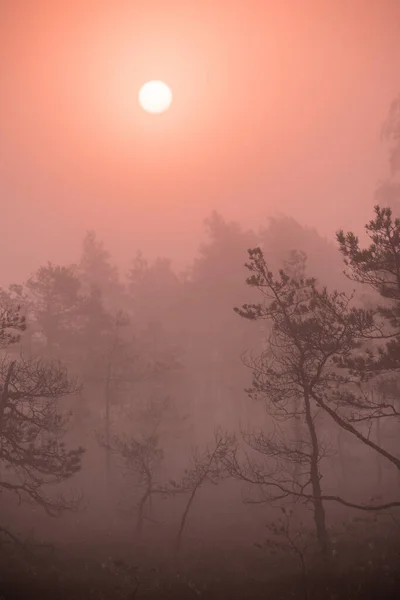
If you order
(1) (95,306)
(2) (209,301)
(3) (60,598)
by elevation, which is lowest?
(3) (60,598)

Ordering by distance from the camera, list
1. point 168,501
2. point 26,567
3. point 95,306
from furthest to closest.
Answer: point 95,306, point 168,501, point 26,567

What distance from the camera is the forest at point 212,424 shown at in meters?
9.80

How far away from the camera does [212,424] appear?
3072 cm

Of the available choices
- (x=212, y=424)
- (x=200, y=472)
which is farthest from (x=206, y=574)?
(x=212, y=424)

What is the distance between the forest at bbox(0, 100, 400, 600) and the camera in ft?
32.1

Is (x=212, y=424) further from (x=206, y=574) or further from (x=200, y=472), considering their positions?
(x=206, y=574)

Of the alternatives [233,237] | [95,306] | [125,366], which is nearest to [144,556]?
[125,366]

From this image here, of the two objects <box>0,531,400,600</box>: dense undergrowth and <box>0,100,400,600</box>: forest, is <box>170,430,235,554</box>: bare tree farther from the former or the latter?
<box>0,531,400,600</box>: dense undergrowth

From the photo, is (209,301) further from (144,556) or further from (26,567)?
(26,567)

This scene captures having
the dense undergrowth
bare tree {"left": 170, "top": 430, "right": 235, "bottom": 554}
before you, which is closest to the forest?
the dense undergrowth

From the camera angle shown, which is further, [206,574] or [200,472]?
[200,472]

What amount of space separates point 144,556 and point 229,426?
1566 cm

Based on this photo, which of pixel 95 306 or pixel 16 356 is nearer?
pixel 95 306

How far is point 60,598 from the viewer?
9.07 meters
